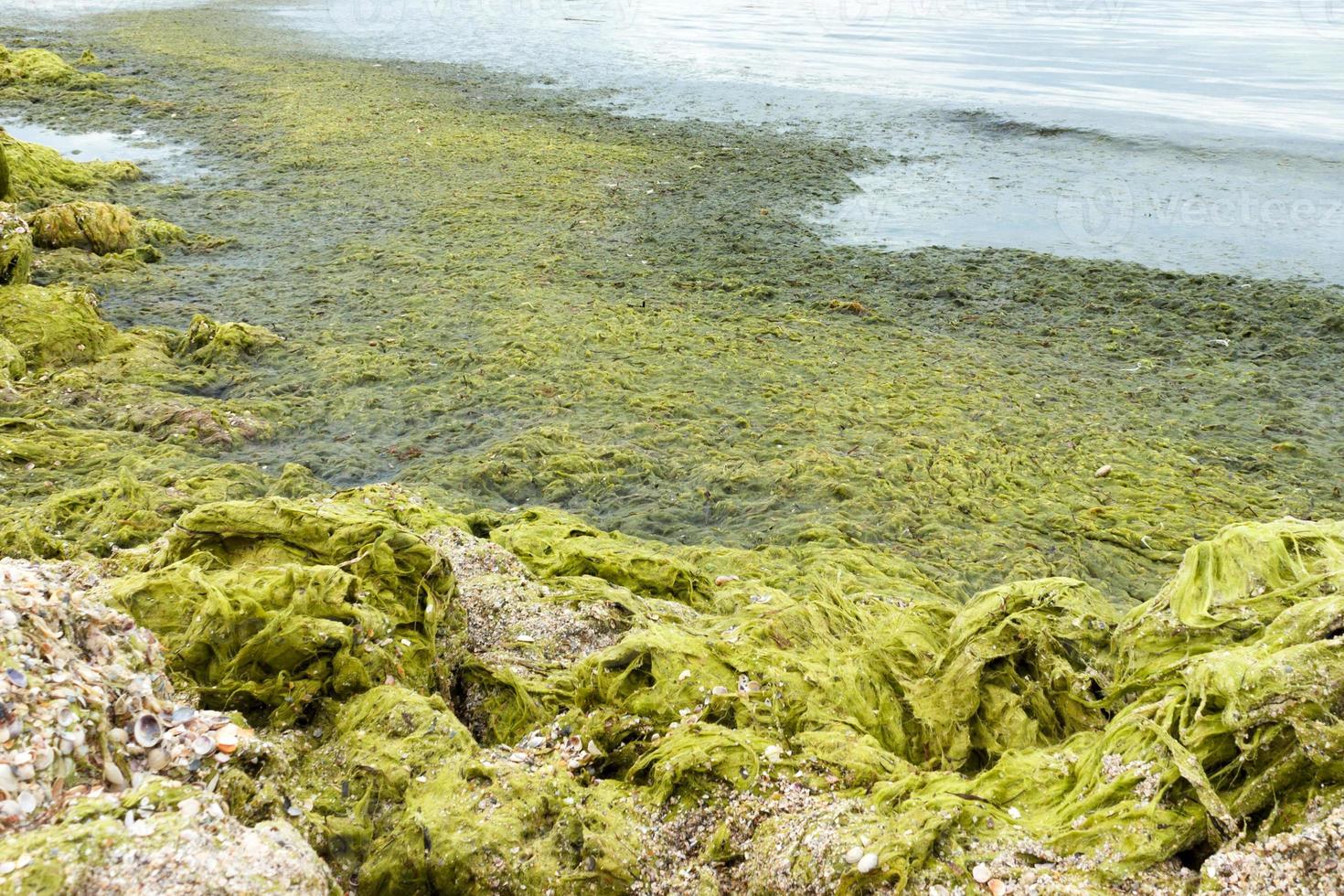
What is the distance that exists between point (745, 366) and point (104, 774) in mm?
5962

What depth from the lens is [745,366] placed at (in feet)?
25.2

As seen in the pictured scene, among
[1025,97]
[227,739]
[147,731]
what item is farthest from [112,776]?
[1025,97]

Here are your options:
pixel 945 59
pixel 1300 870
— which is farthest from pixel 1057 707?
pixel 945 59

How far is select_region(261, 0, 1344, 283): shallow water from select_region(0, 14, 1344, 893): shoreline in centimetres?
158

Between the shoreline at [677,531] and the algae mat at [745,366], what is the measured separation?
0.04 m

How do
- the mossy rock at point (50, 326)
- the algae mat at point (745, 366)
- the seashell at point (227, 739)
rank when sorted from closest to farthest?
the seashell at point (227, 739) < the algae mat at point (745, 366) < the mossy rock at point (50, 326)

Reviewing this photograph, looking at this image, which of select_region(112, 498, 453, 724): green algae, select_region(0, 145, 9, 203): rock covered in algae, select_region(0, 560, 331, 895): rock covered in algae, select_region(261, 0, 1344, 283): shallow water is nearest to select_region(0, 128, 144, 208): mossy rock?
select_region(0, 145, 9, 203): rock covered in algae

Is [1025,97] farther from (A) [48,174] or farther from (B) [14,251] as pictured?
(B) [14,251]

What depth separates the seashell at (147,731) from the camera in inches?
93.2

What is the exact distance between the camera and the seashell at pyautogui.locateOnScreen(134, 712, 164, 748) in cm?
237

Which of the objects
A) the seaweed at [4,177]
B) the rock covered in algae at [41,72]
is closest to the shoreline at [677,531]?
the seaweed at [4,177]

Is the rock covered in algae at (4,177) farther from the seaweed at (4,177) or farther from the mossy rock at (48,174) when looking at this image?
the mossy rock at (48,174)

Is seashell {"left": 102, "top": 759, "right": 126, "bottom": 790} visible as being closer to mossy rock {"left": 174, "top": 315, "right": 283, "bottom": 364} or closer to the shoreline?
the shoreline

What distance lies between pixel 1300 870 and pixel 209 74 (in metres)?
21.8
